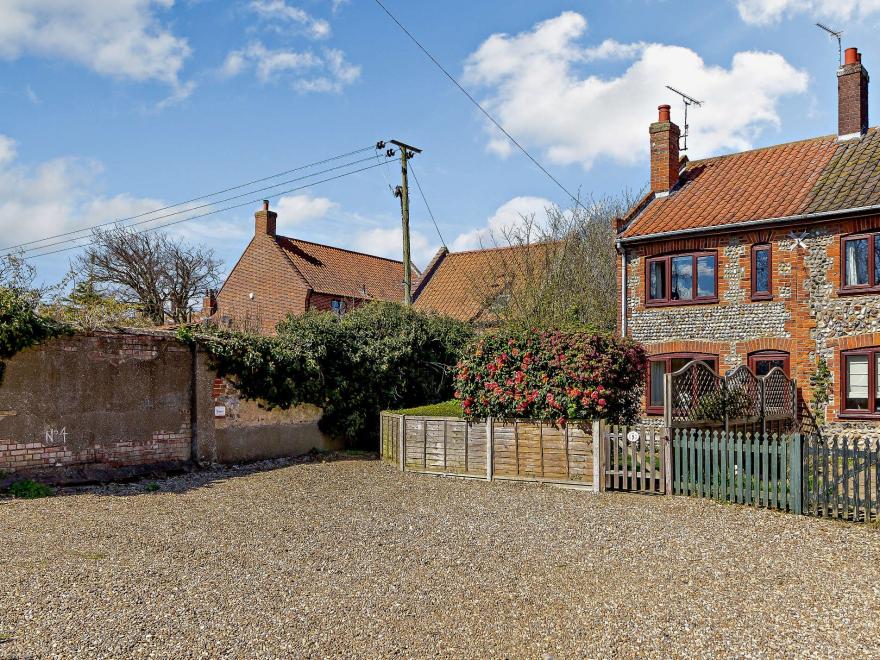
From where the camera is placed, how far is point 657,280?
20.8 m

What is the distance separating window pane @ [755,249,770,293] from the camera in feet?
61.7

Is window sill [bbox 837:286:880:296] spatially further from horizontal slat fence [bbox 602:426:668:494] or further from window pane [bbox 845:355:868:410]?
horizontal slat fence [bbox 602:426:668:494]

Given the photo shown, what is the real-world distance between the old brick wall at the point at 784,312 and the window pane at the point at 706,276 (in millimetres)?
257

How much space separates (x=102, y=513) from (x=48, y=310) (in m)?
4.55

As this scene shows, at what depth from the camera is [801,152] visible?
68.6ft

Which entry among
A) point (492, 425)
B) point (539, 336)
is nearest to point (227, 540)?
point (492, 425)

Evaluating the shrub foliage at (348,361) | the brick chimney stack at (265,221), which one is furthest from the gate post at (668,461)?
the brick chimney stack at (265,221)

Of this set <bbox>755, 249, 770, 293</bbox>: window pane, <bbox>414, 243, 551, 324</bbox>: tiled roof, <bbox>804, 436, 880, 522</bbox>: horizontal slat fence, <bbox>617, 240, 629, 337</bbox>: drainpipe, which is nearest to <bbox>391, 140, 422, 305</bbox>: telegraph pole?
<bbox>414, 243, 551, 324</bbox>: tiled roof

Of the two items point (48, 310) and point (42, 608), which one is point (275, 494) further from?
point (42, 608)

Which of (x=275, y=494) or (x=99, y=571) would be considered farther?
(x=275, y=494)

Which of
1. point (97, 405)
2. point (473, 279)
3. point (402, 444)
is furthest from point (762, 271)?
point (97, 405)

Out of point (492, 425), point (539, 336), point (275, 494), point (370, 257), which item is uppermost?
point (370, 257)

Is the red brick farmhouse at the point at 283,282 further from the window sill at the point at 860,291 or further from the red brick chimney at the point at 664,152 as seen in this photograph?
the window sill at the point at 860,291

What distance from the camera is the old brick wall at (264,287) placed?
34.7 meters
